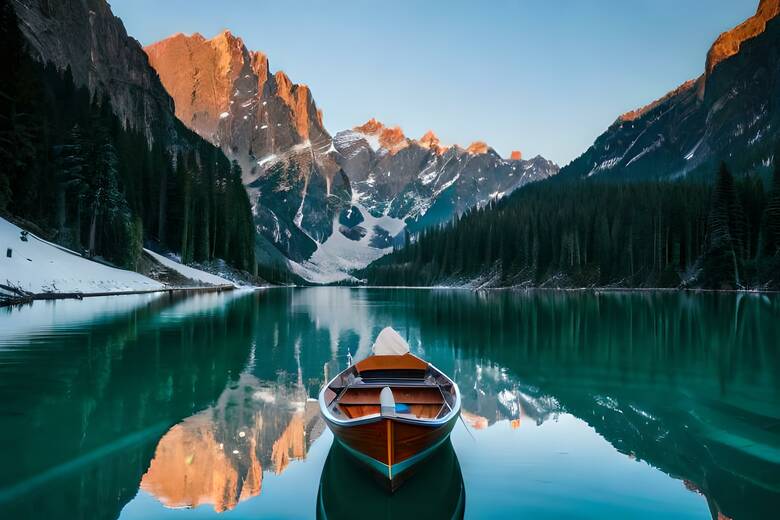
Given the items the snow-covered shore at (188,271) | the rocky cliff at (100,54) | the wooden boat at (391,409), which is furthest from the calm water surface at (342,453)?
the rocky cliff at (100,54)

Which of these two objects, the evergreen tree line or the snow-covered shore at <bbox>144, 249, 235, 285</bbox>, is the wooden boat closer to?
the snow-covered shore at <bbox>144, 249, 235, 285</bbox>

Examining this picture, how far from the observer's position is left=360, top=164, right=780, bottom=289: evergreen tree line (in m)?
81.3

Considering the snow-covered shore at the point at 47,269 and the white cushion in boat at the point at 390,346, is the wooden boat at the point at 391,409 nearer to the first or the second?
the white cushion in boat at the point at 390,346

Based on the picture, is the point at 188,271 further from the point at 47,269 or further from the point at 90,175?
the point at 47,269

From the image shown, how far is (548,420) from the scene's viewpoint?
44.1 ft

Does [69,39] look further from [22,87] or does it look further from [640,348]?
[640,348]

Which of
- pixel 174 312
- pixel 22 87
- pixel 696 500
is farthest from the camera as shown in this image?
pixel 22 87

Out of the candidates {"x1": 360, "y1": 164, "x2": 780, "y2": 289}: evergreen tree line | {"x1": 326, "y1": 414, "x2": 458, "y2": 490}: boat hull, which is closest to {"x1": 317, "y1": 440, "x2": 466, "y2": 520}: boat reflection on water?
{"x1": 326, "y1": 414, "x2": 458, "y2": 490}: boat hull

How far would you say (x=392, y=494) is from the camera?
8.59m

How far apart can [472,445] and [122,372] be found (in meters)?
13.3

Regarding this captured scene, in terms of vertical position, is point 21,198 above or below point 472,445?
above

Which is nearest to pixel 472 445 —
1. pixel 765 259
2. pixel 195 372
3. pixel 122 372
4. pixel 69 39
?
pixel 195 372

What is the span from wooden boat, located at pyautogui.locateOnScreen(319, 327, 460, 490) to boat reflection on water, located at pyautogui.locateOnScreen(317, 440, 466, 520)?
37 cm

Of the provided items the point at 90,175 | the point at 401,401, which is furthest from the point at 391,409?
the point at 90,175
